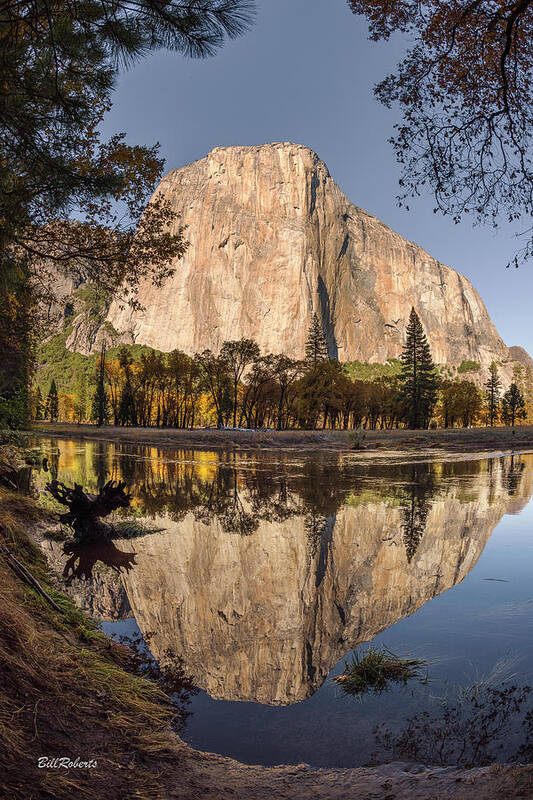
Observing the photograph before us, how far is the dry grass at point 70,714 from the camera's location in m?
2.43

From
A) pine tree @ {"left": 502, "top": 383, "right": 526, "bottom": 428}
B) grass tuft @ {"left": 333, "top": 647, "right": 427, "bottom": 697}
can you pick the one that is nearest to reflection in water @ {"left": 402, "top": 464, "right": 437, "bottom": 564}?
grass tuft @ {"left": 333, "top": 647, "right": 427, "bottom": 697}

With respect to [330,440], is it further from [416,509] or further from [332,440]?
[416,509]

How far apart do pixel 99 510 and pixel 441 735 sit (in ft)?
22.5

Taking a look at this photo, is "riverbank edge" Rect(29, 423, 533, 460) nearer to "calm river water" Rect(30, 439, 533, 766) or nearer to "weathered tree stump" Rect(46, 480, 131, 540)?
"calm river water" Rect(30, 439, 533, 766)

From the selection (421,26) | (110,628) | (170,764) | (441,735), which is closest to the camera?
(170,764)

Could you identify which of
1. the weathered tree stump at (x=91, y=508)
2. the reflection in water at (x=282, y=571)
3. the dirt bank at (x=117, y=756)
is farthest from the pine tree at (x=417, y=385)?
the dirt bank at (x=117, y=756)

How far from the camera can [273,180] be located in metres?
194

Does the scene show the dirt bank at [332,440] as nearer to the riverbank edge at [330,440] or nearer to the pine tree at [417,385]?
the riverbank edge at [330,440]

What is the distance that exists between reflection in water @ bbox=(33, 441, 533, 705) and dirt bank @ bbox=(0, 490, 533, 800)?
0.95m

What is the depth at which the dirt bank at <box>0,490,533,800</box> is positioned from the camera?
8.05 feet

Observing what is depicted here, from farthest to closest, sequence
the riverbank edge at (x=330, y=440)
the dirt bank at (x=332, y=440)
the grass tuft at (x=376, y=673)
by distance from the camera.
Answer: the dirt bank at (x=332, y=440) < the riverbank edge at (x=330, y=440) < the grass tuft at (x=376, y=673)

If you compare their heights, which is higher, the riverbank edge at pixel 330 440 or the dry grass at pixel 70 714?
the dry grass at pixel 70 714

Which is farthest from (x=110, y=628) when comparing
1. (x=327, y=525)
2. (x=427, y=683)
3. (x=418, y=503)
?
(x=418, y=503)

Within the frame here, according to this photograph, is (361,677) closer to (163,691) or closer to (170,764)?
(163,691)
